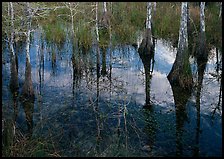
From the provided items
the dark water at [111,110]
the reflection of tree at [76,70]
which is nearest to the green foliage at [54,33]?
the dark water at [111,110]

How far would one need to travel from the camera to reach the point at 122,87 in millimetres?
13945

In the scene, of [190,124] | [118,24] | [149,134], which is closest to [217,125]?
[190,124]

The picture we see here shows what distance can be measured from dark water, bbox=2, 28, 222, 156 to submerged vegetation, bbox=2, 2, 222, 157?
0.03 metres

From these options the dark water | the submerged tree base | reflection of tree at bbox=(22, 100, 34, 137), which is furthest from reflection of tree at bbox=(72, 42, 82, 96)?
the submerged tree base

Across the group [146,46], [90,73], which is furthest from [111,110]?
[146,46]

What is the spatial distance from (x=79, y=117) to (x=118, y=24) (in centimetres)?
1281

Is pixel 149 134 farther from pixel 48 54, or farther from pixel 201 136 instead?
pixel 48 54

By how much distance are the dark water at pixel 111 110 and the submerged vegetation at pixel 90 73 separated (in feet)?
→ 0.11

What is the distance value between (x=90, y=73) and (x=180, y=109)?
5.05m

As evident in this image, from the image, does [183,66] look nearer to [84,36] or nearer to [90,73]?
[90,73]

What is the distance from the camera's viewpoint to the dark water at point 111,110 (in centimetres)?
959

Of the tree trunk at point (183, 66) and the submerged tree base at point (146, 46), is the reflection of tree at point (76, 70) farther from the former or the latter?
the submerged tree base at point (146, 46)

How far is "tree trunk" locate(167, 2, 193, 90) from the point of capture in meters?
14.1

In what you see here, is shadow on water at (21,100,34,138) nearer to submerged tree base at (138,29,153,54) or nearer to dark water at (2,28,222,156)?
dark water at (2,28,222,156)
